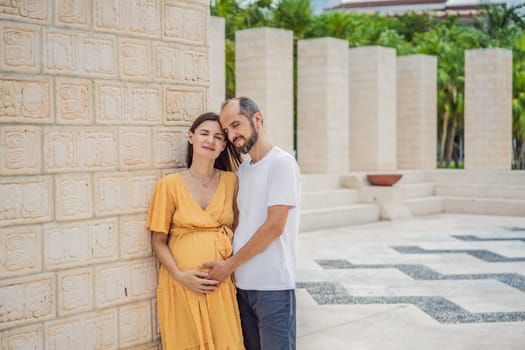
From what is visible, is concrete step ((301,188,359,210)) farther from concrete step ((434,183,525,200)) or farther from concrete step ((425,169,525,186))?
concrete step ((425,169,525,186))

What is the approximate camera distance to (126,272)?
319 centimetres

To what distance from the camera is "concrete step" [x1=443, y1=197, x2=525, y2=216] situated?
40.7 ft

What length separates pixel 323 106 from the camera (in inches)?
522

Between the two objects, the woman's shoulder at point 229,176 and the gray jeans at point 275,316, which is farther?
the woman's shoulder at point 229,176

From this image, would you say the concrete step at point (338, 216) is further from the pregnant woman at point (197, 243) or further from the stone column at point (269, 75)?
the pregnant woman at point (197, 243)

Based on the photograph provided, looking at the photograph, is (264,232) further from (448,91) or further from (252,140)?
(448,91)

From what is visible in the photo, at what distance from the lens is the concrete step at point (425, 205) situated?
491 inches

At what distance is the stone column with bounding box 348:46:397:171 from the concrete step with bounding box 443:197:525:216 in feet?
6.21

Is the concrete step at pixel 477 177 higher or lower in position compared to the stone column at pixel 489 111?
lower

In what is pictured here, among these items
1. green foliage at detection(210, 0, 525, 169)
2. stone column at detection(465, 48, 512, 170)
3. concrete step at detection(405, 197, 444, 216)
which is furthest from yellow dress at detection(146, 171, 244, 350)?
green foliage at detection(210, 0, 525, 169)

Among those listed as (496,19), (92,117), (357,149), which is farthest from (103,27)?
(496,19)

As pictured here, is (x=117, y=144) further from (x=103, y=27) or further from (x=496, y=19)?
(x=496, y=19)

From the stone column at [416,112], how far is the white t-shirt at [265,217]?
1318 cm

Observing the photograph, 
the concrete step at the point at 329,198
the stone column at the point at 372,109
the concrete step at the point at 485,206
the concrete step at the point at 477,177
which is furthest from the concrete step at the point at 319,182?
the concrete step at the point at 477,177
